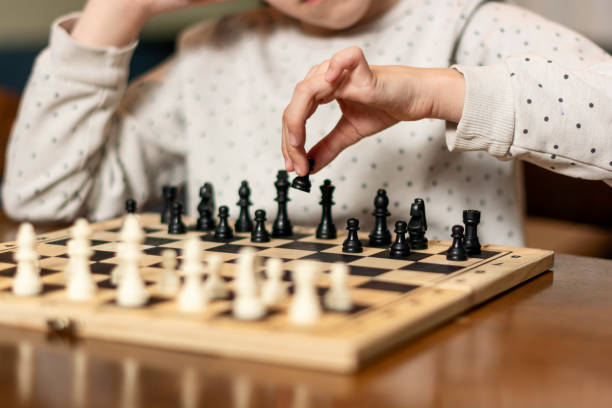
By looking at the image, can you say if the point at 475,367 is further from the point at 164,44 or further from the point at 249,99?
the point at 164,44

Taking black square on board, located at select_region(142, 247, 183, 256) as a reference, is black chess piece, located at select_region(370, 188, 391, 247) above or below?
above

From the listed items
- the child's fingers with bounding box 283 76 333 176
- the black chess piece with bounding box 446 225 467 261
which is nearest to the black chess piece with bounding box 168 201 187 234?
the child's fingers with bounding box 283 76 333 176

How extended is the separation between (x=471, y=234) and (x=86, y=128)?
34.7 inches

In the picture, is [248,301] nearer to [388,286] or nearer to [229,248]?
[388,286]

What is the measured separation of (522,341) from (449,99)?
477mm

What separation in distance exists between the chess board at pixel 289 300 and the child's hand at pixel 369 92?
0.19m

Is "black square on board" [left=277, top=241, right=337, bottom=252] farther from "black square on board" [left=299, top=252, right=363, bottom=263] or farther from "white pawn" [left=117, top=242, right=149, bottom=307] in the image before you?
"white pawn" [left=117, top=242, right=149, bottom=307]

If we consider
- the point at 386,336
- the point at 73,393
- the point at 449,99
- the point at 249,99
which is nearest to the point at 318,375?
the point at 386,336

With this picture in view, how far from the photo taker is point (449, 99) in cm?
108

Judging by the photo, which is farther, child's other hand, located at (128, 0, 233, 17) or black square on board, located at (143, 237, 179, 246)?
child's other hand, located at (128, 0, 233, 17)

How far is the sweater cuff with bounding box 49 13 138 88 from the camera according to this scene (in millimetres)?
1443

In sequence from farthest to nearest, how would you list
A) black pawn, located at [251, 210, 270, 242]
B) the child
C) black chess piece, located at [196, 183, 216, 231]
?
the child → black chess piece, located at [196, 183, 216, 231] → black pawn, located at [251, 210, 270, 242]

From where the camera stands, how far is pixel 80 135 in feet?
4.95

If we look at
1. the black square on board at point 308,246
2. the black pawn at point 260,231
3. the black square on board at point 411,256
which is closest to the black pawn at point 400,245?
the black square on board at point 411,256
